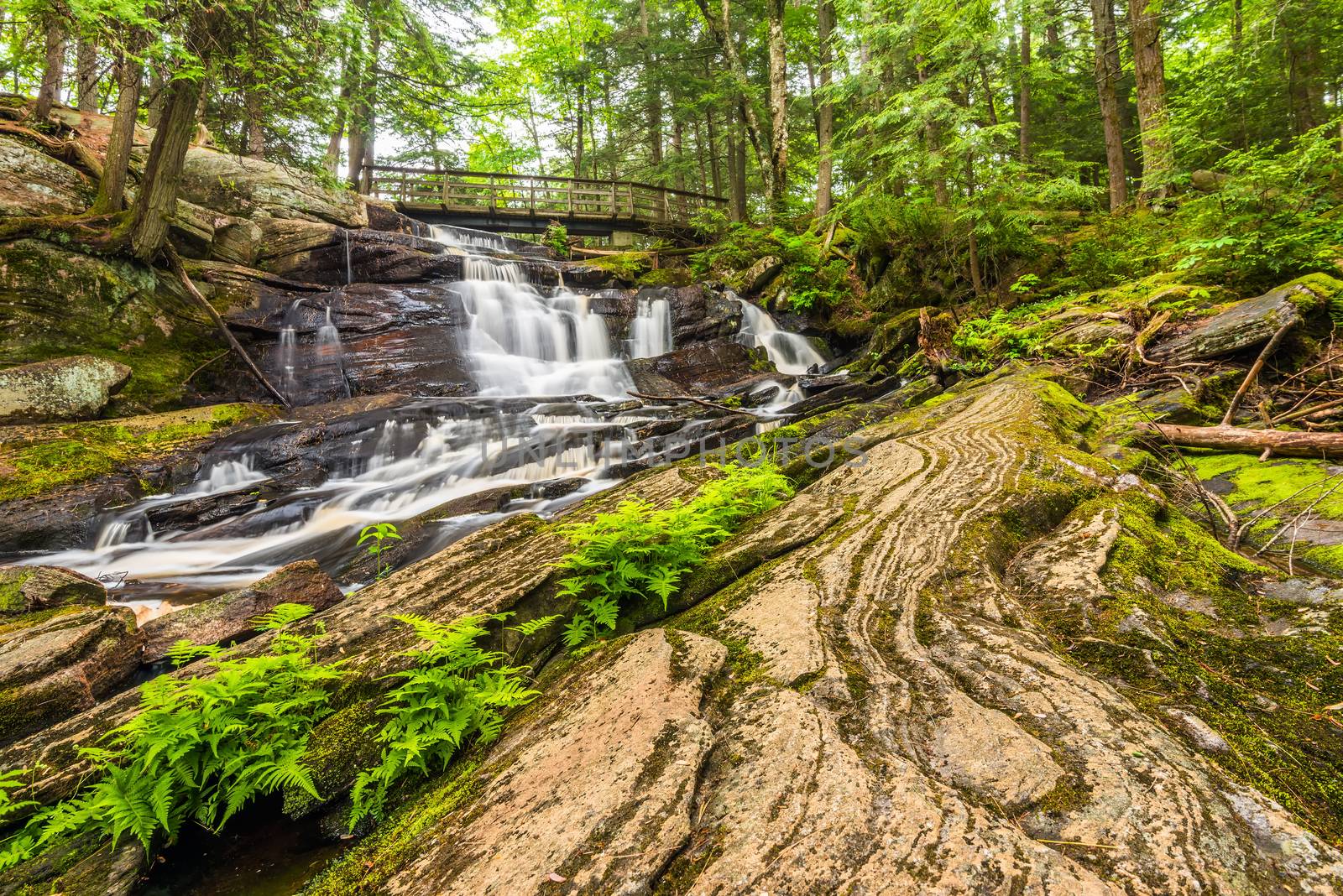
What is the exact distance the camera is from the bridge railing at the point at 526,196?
19859 millimetres

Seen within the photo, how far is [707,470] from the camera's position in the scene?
184 inches

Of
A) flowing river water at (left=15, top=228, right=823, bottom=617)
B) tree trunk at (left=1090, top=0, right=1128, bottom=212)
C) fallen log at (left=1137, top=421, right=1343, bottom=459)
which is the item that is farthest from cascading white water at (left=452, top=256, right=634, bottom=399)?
tree trunk at (left=1090, top=0, right=1128, bottom=212)

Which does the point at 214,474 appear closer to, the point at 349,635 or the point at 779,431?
the point at 349,635

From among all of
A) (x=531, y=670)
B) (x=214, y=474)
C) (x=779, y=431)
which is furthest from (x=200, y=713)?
(x=214, y=474)

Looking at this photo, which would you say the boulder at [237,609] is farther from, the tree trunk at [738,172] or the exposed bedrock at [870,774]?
the tree trunk at [738,172]

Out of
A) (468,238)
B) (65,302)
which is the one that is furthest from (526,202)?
(65,302)

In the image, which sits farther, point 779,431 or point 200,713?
point 779,431

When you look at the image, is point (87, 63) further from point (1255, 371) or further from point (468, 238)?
point (1255, 371)

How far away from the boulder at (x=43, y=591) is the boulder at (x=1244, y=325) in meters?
10.1

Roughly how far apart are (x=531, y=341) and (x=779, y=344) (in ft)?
19.8

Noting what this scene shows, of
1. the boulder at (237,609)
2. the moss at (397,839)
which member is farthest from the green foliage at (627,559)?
the boulder at (237,609)

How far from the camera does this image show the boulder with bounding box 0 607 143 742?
2.83 metres

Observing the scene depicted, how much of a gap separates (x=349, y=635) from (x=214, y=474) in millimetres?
6090

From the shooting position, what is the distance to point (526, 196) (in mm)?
20719
